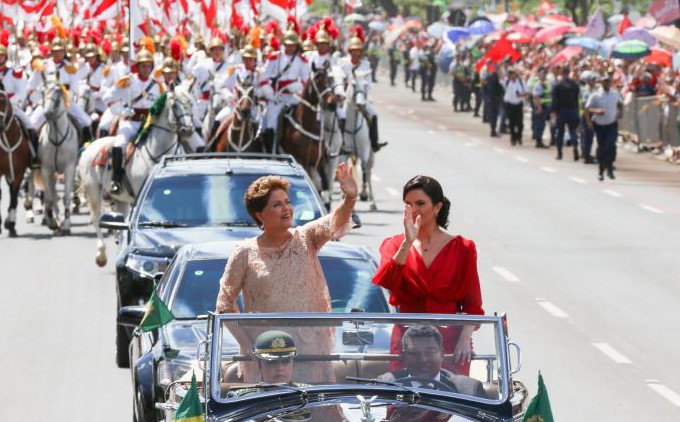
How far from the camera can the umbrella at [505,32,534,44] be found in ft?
206

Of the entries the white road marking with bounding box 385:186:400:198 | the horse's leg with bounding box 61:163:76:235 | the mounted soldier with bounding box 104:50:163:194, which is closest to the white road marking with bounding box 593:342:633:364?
the mounted soldier with bounding box 104:50:163:194

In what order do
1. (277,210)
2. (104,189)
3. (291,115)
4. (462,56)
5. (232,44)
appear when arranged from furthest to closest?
(462,56) < (232,44) < (291,115) < (104,189) < (277,210)

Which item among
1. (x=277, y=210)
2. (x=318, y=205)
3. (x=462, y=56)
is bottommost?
(x=462, y=56)

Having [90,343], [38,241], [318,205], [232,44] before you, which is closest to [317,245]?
[318,205]

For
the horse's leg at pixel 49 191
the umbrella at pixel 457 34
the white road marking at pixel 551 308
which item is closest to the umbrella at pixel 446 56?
the umbrella at pixel 457 34

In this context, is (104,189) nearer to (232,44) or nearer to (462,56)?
(232,44)

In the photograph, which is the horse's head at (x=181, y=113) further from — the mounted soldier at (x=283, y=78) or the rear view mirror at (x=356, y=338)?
the rear view mirror at (x=356, y=338)

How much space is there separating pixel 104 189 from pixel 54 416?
10976 millimetres

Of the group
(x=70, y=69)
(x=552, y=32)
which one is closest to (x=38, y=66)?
(x=70, y=69)

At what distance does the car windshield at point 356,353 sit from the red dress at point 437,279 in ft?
3.45

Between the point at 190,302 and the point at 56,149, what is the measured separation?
1601cm

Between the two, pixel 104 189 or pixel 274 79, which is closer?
pixel 104 189

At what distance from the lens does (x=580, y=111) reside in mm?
44312

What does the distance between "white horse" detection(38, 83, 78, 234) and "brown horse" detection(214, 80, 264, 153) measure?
2.15 meters
